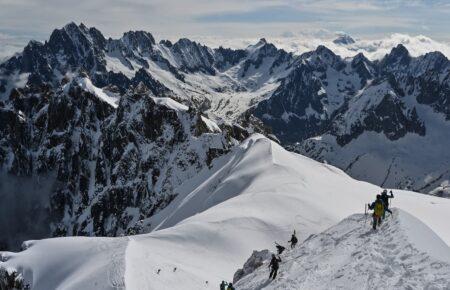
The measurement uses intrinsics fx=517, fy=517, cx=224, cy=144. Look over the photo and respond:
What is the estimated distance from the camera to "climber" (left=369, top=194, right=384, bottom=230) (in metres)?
40.0

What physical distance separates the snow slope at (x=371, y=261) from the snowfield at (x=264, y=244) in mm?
106

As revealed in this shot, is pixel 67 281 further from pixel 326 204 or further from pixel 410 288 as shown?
pixel 326 204

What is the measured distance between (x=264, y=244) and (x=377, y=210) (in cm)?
3112

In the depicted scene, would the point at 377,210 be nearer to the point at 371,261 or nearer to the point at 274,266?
the point at 371,261

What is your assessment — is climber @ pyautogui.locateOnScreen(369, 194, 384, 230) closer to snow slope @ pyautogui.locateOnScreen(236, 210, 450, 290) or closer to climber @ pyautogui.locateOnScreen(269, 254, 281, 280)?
snow slope @ pyautogui.locateOnScreen(236, 210, 450, 290)

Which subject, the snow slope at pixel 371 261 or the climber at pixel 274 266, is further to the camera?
the climber at pixel 274 266

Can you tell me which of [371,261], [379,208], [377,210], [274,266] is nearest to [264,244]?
[274,266]

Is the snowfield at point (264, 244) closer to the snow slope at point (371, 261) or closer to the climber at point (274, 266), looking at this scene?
the snow slope at point (371, 261)

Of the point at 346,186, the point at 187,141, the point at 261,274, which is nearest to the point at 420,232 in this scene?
the point at 261,274

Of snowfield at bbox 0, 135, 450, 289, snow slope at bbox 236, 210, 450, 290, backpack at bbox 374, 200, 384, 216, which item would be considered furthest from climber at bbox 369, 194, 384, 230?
snowfield at bbox 0, 135, 450, 289

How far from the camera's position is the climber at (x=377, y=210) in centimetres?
3997

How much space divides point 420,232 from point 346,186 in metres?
72.1

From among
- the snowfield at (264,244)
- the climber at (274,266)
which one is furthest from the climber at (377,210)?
the climber at (274,266)

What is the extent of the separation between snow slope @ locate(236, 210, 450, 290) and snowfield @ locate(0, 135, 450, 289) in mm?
106
